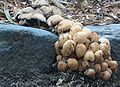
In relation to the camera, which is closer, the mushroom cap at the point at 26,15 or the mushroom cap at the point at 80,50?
the mushroom cap at the point at 80,50

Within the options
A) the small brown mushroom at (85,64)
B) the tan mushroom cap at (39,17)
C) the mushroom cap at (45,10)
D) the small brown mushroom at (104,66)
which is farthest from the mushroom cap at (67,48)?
the mushroom cap at (45,10)

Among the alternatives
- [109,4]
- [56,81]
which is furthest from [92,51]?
[109,4]

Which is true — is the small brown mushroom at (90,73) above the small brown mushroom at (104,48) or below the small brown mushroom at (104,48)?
below

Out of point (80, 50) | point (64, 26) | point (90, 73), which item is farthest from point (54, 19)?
point (90, 73)

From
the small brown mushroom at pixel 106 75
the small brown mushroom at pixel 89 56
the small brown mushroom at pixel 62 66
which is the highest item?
the small brown mushroom at pixel 89 56

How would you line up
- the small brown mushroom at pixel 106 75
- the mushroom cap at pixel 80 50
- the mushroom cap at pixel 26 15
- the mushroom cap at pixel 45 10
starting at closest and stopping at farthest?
the mushroom cap at pixel 80 50
the small brown mushroom at pixel 106 75
the mushroom cap at pixel 26 15
the mushroom cap at pixel 45 10

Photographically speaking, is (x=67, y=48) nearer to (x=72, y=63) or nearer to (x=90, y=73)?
(x=72, y=63)

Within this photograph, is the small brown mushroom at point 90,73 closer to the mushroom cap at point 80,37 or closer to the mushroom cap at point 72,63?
the mushroom cap at point 72,63
